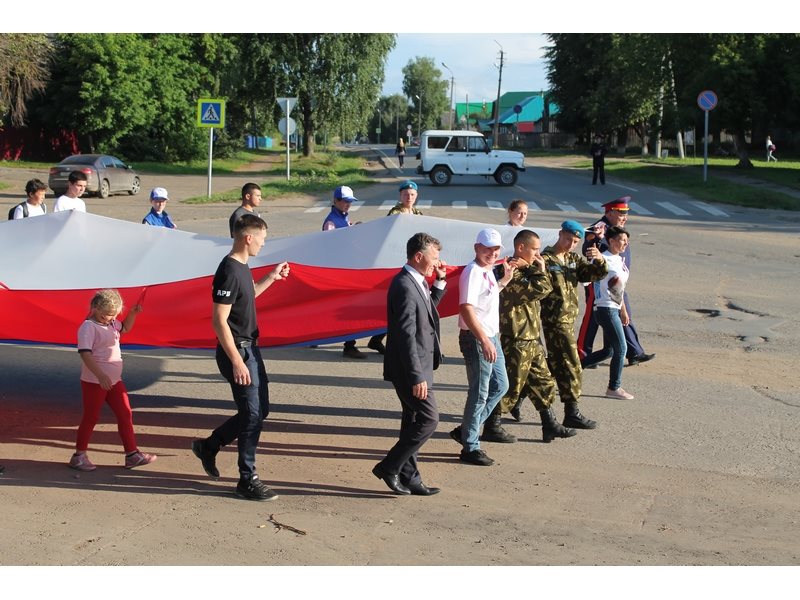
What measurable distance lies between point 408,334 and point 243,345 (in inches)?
43.9

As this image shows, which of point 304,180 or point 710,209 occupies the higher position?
point 304,180

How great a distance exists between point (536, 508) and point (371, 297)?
2933 millimetres

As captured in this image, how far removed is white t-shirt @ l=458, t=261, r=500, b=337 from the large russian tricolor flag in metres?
1.69

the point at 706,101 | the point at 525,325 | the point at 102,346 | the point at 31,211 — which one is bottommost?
the point at 102,346

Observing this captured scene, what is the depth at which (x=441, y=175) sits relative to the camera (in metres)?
37.3

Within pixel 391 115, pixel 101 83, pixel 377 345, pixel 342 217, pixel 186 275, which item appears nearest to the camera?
pixel 186 275

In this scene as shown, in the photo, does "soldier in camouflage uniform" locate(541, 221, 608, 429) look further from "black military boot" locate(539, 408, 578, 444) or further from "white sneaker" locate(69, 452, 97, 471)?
"white sneaker" locate(69, 452, 97, 471)

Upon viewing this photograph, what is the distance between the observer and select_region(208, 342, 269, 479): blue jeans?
6.28 metres

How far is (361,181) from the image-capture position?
1567 inches

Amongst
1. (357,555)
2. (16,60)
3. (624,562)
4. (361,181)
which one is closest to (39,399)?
(357,555)

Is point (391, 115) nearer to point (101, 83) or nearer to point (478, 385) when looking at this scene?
point (101, 83)

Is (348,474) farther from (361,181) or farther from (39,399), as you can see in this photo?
(361,181)

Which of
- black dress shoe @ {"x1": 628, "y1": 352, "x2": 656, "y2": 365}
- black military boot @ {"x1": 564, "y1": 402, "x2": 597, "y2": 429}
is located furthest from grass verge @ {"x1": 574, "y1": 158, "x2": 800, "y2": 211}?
black military boot @ {"x1": 564, "y1": 402, "x2": 597, "y2": 429}

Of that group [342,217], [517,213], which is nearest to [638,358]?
[517,213]
